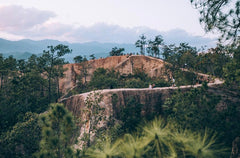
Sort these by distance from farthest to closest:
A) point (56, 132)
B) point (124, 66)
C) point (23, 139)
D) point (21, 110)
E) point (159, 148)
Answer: point (124, 66)
point (21, 110)
point (23, 139)
point (56, 132)
point (159, 148)

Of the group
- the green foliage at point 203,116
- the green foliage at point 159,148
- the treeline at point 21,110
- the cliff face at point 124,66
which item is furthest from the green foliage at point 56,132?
the cliff face at point 124,66

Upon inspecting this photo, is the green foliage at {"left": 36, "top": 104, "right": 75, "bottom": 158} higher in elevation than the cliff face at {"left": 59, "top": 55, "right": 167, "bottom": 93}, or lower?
lower

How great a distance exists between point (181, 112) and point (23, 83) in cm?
1972

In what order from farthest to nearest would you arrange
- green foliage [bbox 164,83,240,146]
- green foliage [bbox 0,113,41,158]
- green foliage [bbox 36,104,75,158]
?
1. green foliage [bbox 0,113,41,158]
2. green foliage [bbox 164,83,240,146]
3. green foliage [bbox 36,104,75,158]

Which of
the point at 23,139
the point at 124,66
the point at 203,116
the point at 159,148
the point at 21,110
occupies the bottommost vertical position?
the point at 23,139

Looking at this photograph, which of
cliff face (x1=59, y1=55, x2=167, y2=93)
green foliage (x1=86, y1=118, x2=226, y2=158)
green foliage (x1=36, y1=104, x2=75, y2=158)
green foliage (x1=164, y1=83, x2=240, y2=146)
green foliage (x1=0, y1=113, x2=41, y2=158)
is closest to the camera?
green foliage (x1=86, y1=118, x2=226, y2=158)

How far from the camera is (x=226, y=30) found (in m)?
9.70

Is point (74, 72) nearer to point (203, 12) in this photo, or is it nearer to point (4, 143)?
point (4, 143)

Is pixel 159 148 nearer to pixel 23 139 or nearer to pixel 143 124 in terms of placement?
pixel 143 124

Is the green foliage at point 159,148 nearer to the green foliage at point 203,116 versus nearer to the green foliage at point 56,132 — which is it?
the green foliage at point 56,132

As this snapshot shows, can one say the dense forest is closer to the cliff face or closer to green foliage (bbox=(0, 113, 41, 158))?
green foliage (bbox=(0, 113, 41, 158))

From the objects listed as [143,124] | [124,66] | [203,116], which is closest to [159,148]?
[203,116]

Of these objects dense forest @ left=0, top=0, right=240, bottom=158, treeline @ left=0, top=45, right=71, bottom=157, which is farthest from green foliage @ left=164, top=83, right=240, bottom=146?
treeline @ left=0, top=45, right=71, bottom=157

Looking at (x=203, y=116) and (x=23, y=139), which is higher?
(x=203, y=116)
